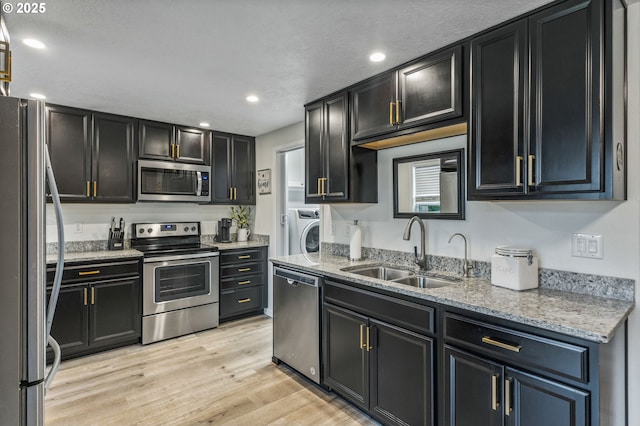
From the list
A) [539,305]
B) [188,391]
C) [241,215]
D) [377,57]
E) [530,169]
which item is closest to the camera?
[539,305]

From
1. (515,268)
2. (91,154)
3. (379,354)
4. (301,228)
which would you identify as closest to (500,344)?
(515,268)

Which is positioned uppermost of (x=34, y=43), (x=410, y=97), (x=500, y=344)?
(x=34, y=43)

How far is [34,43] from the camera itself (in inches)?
79.3

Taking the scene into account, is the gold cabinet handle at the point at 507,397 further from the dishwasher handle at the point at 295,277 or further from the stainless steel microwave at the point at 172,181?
the stainless steel microwave at the point at 172,181

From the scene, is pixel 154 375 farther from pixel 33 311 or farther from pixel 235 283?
pixel 33 311

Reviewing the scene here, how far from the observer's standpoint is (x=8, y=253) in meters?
1.12

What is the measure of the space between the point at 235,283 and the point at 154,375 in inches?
56.6

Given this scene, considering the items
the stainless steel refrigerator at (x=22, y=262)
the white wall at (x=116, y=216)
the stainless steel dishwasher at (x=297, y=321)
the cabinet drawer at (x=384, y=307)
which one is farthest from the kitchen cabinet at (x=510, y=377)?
the white wall at (x=116, y=216)

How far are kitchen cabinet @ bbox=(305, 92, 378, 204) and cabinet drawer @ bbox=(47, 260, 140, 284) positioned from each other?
1937 mm

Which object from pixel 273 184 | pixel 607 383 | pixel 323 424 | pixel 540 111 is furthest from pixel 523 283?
pixel 273 184

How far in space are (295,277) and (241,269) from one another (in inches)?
64.3

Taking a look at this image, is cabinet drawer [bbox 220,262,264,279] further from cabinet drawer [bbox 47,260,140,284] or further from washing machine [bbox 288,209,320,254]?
cabinet drawer [bbox 47,260,140,284]

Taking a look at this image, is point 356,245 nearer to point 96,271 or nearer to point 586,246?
point 586,246

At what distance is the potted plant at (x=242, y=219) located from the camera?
461 cm
